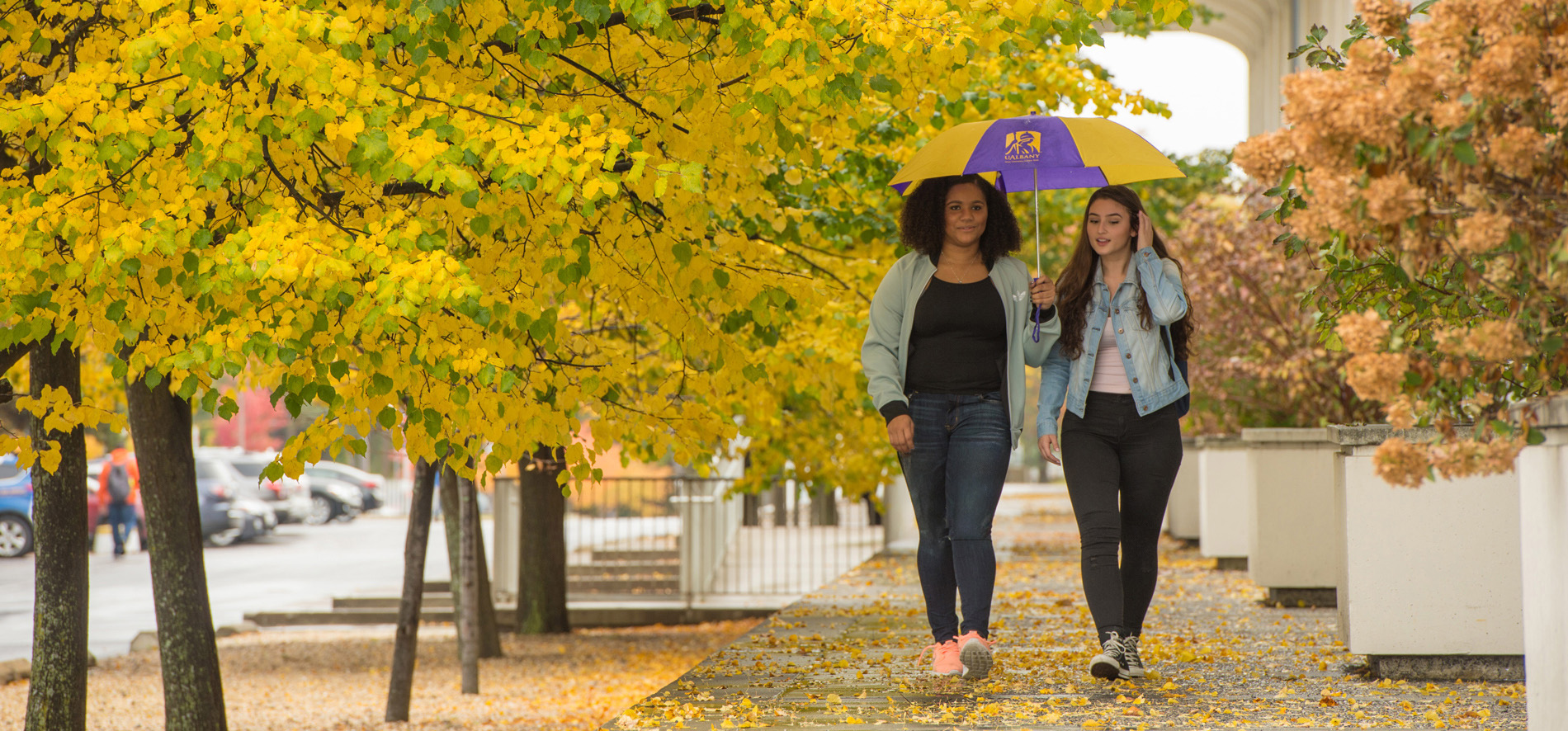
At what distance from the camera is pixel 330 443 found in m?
4.61

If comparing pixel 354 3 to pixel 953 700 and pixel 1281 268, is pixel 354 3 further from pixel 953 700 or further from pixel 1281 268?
pixel 1281 268

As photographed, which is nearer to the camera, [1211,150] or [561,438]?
[561,438]

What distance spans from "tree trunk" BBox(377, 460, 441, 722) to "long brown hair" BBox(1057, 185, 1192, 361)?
5.73 m

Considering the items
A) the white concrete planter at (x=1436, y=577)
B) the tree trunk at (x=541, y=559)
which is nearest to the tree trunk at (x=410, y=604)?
the tree trunk at (x=541, y=559)

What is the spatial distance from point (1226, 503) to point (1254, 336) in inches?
68.5

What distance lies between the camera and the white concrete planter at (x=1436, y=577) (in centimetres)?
478

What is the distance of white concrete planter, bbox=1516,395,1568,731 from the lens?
2.60 m

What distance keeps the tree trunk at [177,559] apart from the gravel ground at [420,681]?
2.57 meters

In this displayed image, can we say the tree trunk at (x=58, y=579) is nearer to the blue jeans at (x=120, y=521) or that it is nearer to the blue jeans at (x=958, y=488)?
the blue jeans at (x=958, y=488)

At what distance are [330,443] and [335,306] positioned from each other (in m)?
0.79

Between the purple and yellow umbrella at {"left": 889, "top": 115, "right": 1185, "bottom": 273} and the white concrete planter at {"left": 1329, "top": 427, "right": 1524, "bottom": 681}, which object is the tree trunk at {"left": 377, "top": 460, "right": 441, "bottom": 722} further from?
the white concrete planter at {"left": 1329, "top": 427, "right": 1524, "bottom": 681}

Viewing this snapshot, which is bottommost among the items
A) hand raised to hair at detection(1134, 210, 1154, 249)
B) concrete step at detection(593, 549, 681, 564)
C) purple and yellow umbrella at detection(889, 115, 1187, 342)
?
concrete step at detection(593, 549, 681, 564)

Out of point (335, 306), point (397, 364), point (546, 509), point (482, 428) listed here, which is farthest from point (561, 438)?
point (546, 509)

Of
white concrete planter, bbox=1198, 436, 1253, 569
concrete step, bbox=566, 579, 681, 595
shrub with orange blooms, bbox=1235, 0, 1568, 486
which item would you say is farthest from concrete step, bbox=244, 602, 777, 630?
shrub with orange blooms, bbox=1235, 0, 1568, 486
